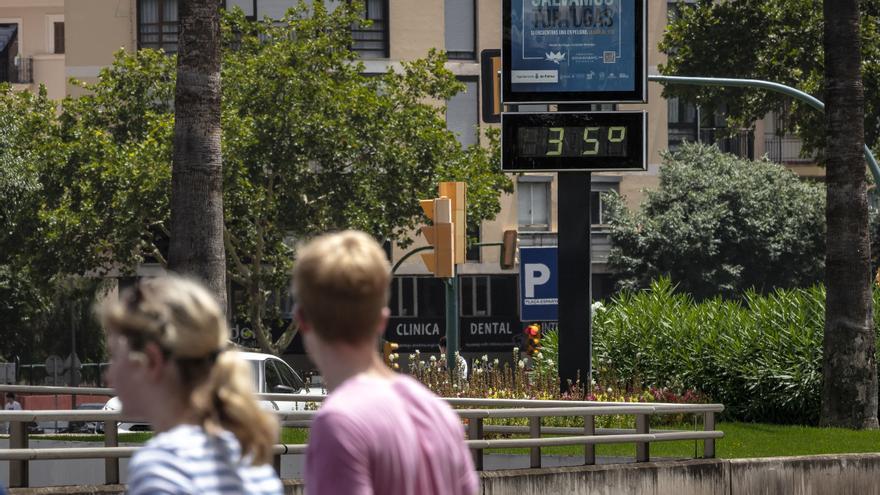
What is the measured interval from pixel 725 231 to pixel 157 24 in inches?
750

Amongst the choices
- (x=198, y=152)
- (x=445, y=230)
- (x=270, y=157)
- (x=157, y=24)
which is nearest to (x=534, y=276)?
(x=445, y=230)

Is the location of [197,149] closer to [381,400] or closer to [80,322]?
[381,400]

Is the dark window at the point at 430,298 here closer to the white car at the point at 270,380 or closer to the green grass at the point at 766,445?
the white car at the point at 270,380

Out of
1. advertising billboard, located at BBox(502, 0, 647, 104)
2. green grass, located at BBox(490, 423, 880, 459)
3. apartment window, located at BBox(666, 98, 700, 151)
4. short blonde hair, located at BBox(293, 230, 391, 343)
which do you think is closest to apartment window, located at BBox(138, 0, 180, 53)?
apartment window, located at BBox(666, 98, 700, 151)

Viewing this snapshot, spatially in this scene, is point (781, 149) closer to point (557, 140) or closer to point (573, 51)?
point (573, 51)

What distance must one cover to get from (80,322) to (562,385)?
37.9 metres

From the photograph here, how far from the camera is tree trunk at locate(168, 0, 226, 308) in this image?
14516mm

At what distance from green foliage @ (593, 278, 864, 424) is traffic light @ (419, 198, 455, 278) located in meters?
2.78

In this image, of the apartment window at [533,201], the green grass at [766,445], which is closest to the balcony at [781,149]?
the apartment window at [533,201]

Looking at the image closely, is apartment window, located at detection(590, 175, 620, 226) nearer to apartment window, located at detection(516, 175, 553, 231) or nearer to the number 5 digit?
apartment window, located at detection(516, 175, 553, 231)

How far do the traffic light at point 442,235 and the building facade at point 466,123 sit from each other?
1329 inches

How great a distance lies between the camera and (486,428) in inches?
609

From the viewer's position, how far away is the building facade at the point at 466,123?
55969mm

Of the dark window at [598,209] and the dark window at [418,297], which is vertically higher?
the dark window at [598,209]
